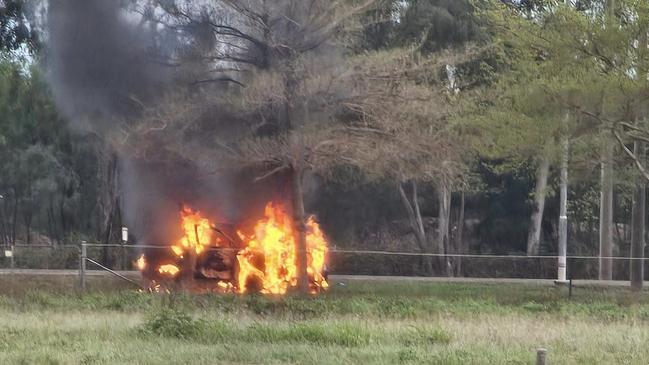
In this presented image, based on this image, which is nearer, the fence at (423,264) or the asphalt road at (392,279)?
the asphalt road at (392,279)

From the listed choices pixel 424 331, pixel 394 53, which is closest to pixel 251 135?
pixel 394 53

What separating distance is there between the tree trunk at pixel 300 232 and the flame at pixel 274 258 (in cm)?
28

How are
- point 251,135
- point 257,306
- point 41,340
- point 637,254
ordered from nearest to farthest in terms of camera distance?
1. point 41,340
2. point 257,306
3. point 251,135
4. point 637,254

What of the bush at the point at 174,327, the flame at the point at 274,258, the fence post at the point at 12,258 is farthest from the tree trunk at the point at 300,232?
the fence post at the point at 12,258

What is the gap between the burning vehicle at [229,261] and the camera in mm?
22688

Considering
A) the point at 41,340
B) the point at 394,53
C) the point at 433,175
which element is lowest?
the point at 41,340

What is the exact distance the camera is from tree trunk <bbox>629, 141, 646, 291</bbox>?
77.8ft

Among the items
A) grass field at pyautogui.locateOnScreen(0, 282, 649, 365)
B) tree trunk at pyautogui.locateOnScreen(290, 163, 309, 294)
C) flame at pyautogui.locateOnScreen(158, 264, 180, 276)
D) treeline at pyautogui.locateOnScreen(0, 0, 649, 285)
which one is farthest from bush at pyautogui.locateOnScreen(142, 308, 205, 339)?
flame at pyautogui.locateOnScreen(158, 264, 180, 276)

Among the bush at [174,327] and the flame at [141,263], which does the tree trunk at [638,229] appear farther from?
the bush at [174,327]

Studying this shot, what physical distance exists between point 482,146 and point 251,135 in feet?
19.2

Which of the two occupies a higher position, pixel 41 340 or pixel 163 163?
pixel 163 163

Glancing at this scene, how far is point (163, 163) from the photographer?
23953 millimetres

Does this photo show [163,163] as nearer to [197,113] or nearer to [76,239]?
[197,113]

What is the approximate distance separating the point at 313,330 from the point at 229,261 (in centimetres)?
1059
